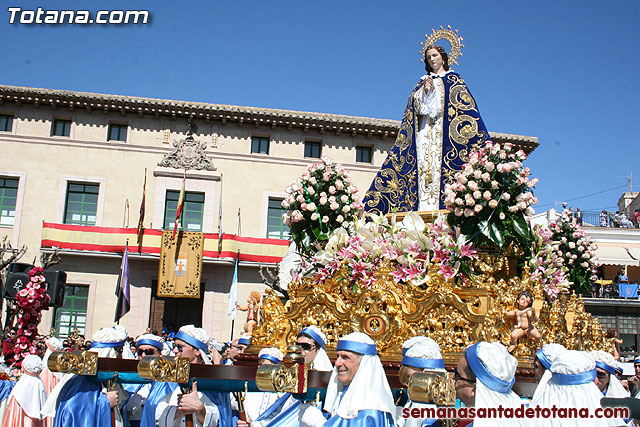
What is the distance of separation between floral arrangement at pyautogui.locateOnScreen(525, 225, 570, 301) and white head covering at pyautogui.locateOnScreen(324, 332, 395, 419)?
4201 mm

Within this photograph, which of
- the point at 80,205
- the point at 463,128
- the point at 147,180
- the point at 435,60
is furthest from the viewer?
the point at 147,180

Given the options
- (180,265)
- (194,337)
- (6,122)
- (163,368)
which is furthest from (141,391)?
(6,122)

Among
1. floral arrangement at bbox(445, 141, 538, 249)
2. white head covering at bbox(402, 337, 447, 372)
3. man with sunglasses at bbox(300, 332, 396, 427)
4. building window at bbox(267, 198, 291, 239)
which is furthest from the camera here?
building window at bbox(267, 198, 291, 239)

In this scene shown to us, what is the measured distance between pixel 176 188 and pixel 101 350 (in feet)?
69.4

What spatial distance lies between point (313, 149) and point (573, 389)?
79.6 ft

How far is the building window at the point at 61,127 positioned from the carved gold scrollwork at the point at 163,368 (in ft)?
80.2

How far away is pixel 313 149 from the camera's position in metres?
A: 27.4

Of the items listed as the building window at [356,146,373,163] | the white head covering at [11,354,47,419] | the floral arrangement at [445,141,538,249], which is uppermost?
the building window at [356,146,373,163]

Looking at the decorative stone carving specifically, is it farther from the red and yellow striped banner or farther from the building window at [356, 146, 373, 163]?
the building window at [356, 146, 373, 163]

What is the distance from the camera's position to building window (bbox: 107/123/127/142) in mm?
26125

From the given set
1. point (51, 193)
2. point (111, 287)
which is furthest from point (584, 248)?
point (51, 193)

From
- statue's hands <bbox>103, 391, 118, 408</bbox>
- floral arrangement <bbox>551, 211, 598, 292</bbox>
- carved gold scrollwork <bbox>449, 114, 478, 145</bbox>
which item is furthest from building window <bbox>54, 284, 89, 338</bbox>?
statue's hands <bbox>103, 391, 118, 408</bbox>

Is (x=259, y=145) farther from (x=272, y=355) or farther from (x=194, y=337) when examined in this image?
(x=194, y=337)

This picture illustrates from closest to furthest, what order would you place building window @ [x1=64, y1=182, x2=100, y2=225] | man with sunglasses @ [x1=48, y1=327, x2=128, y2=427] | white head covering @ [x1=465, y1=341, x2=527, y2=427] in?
white head covering @ [x1=465, y1=341, x2=527, y2=427], man with sunglasses @ [x1=48, y1=327, x2=128, y2=427], building window @ [x1=64, y1=182, x2=100, y2=225]
